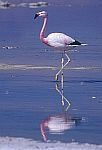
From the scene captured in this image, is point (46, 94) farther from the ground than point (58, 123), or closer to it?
closer to it

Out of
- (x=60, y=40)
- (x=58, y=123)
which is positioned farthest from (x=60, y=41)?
(x=58, y=123)

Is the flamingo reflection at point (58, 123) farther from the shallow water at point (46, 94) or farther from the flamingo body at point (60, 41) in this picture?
the flamingo body at point (60, 41)

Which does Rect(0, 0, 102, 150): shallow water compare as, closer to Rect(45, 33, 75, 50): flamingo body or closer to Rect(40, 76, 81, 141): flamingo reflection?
Rect(40, 76, 81, 141): flamingo reflection

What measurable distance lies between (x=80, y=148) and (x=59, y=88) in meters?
6.44

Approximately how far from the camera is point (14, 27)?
3653 cm

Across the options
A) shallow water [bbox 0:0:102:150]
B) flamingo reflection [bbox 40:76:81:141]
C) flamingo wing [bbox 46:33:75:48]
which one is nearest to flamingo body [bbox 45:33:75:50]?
flamingo wing [bbox 46:33:75:48]

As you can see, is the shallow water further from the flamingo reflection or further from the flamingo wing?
the flamingo wing

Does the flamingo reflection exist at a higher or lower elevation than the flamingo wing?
higher

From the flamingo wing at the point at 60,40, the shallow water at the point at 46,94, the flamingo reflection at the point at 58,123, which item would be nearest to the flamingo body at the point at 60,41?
the flamingo wing at the point at 60,40

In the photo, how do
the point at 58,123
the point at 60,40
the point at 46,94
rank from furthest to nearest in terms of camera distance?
the point at 60,40
the point at 46,94
the point at 58,123

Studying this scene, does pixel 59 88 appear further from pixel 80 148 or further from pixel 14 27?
pixel 14 27

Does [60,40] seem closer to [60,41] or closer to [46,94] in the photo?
[60,41]

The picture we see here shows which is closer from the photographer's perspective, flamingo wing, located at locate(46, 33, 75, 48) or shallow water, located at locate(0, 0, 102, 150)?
shallow water, located at locate(0, 0, 102, 150)

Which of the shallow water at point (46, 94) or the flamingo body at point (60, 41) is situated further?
the flamingo body at point (60, 41)
